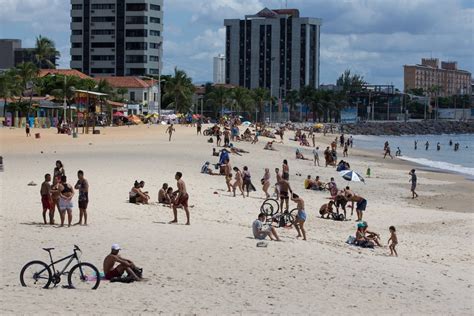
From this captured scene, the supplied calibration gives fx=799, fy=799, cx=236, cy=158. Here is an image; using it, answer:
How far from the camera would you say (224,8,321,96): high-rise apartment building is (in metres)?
182

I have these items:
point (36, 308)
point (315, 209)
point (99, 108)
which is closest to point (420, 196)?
point (315, 209)

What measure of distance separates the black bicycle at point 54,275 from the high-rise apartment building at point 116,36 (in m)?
104

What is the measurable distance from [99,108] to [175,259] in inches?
2174

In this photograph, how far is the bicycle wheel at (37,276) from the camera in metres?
11.9

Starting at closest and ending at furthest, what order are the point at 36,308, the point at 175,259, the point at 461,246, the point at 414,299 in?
the point at 36,308 < the point at 414,299 < the point at 175,259 < the point at 461,246

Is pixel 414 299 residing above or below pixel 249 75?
below

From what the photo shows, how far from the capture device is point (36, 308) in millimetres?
10828

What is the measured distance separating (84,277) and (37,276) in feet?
2.37

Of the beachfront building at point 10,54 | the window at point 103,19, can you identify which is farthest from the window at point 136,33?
the beachfront building at point 10,54

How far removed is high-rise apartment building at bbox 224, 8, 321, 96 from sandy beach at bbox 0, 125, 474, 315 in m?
155

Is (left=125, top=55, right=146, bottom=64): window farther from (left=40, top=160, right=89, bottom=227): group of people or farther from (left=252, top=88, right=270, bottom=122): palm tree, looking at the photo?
(left=40, top=160, right=89, bottom=227): group of people

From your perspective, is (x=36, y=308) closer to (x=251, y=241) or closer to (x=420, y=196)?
(x=251, y=241)

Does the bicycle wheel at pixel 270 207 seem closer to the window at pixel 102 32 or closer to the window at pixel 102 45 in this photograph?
the window at pixel 102 32

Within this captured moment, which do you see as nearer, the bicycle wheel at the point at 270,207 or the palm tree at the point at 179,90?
the bicycle wheel at the point at 270,207
